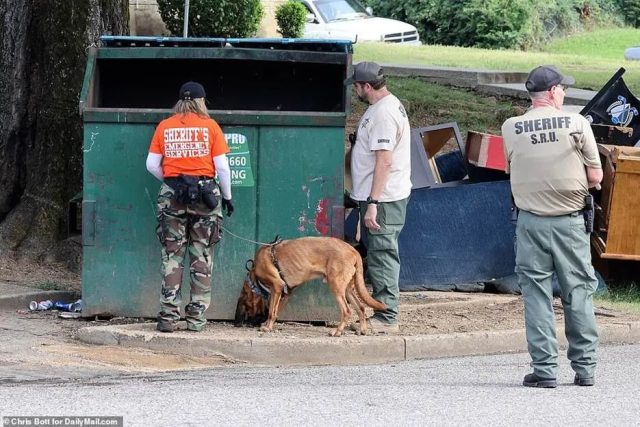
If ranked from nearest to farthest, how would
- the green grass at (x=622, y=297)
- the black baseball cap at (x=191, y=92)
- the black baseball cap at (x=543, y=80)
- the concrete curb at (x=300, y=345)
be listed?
the black baseball cap at (x=543, y=80)
the concrete curb at (x=300, y=345)
the black baseball cap at (x=191, y=92)
the green grass at (x=622, y=297)

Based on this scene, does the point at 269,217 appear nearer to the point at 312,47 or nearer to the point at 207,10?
the point at 312,47

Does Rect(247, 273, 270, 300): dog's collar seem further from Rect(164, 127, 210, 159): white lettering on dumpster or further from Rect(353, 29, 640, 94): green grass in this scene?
Rect(353, 29, 640, 94): green grass

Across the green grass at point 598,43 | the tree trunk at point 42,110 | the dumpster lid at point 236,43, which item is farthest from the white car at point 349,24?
the dumpster lid at point 236,43

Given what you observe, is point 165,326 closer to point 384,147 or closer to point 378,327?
point 378,327

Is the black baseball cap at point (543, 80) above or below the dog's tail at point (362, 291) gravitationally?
above

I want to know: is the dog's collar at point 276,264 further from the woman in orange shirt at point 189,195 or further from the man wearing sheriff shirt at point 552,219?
the man wearing sheriff shirt at point 552,219

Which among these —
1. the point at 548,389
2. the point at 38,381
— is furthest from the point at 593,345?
the point at 38,381

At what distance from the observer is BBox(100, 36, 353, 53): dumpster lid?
876cm

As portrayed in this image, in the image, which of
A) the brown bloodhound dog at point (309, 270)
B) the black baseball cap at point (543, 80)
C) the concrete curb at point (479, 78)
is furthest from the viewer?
the concrete curb at point (479, 78)

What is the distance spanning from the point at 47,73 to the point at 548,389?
5422 mm

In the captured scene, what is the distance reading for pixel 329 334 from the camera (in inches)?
313

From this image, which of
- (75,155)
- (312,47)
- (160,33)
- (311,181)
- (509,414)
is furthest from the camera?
(160,33)

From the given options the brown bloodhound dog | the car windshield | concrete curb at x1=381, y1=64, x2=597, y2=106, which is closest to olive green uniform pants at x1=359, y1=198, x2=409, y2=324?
the brown bloodhound dog

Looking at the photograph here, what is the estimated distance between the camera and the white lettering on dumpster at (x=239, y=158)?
8148 mm
